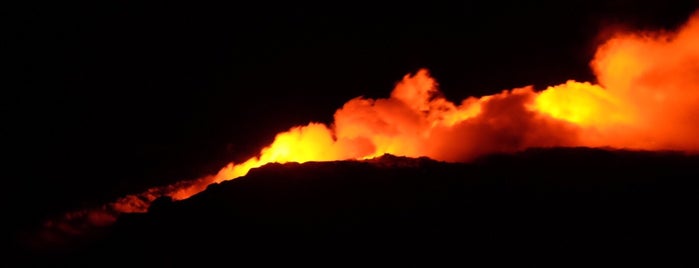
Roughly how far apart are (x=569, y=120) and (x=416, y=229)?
16941 millimetres

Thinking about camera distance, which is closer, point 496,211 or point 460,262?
point 460,262

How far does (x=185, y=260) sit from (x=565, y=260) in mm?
12120

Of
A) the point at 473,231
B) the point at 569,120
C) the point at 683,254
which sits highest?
the point at 569,120

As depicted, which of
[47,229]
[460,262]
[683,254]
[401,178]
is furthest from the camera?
[47,229]

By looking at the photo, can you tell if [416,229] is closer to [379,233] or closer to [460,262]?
[379,233]

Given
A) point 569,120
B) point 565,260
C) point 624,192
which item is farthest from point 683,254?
point 569,120

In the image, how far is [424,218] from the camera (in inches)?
897

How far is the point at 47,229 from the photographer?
31062 millimetres

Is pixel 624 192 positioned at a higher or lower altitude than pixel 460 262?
higher

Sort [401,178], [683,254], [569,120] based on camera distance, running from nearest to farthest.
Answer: [683,254] < [401,178] < [569,120]

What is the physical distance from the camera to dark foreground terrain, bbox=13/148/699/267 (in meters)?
20.0

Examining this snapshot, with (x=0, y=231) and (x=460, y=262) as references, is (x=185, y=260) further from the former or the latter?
(x=0, y=231)

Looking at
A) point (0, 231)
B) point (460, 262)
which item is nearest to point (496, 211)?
point (460, 262)

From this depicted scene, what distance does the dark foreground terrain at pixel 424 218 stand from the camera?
20.0 m
